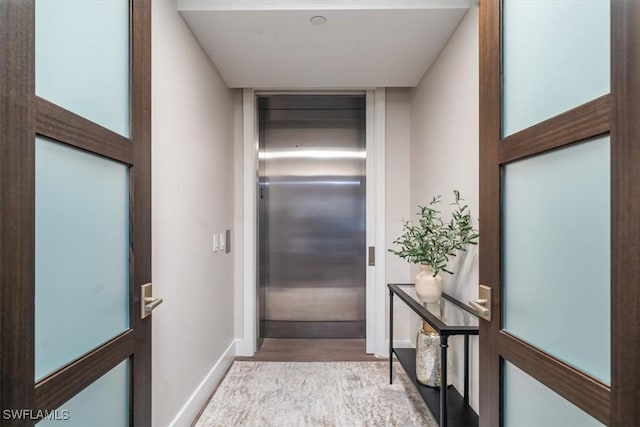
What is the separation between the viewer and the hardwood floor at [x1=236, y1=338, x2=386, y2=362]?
2.90 meters

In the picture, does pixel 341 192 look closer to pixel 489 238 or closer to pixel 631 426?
pixel 489 238

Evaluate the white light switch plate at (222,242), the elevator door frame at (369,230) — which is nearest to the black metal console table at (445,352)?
the elevator door frame at (369,230)

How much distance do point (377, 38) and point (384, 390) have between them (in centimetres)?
243

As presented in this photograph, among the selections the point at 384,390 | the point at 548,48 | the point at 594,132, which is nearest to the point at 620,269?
the point at 594,132

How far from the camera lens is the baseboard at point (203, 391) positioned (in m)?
1.86

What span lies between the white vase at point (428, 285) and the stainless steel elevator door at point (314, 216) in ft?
4.58

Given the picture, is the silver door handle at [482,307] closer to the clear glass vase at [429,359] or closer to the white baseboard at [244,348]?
the clear glass vase at [429,359]

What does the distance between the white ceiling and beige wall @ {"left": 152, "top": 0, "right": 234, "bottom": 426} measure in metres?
0.19

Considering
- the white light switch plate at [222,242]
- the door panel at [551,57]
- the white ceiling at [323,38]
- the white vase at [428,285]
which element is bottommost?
the white vase at [428,285]

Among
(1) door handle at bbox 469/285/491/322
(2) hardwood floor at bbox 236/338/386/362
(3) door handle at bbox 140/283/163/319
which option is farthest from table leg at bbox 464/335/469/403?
(3) door handle at bbox 140/283/163/319

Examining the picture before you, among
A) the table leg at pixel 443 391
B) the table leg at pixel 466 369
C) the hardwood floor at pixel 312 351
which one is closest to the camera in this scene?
the table leg at pixel 443 391

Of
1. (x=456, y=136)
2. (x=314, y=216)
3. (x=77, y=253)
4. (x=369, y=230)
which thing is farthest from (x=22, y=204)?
(x=314, y=216)

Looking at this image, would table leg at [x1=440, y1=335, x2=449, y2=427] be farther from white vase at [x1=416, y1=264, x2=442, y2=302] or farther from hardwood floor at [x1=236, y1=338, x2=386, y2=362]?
hardwood floor at [x1=236, y1=338, x2=386, y2=362]

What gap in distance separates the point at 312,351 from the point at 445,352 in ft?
5.89
